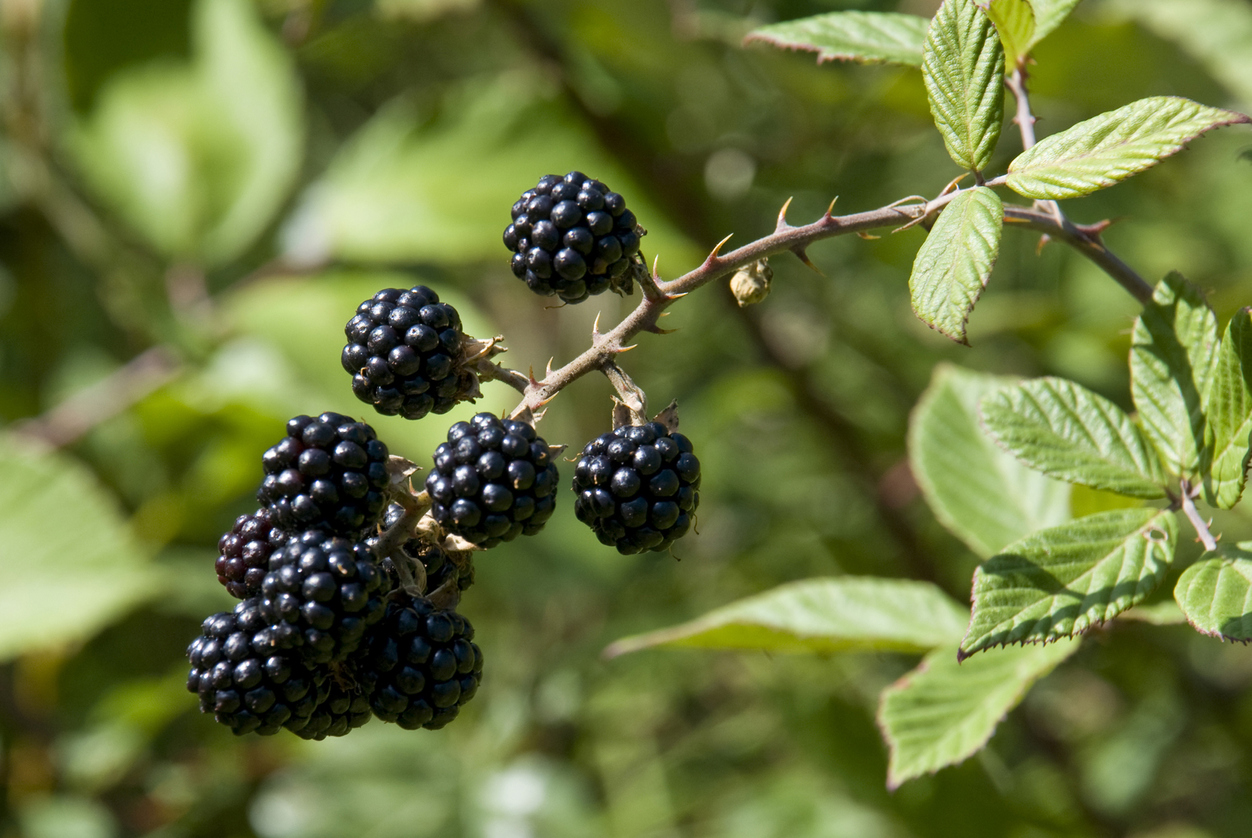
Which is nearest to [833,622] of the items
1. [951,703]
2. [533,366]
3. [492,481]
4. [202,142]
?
[951,703]

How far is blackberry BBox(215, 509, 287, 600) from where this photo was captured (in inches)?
51.4

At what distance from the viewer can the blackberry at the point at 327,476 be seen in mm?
1223

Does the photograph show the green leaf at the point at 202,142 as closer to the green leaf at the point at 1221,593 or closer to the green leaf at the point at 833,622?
the green leaf at the point at 833,622

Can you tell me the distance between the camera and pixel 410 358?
128cm

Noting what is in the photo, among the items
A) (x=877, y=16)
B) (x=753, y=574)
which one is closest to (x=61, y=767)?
(x=753, y=574)

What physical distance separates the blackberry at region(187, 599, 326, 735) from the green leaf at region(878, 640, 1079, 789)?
2.66ft

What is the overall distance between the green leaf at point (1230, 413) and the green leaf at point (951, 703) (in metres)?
0.36

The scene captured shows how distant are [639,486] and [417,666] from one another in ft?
1.10

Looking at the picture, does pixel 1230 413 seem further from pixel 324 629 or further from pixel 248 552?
pixel 248 552

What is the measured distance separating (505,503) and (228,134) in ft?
7.07

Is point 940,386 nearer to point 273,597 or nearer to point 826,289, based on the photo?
point 273,597

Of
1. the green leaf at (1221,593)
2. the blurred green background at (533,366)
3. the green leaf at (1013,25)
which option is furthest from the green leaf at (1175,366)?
the blurred green background at (533,366)

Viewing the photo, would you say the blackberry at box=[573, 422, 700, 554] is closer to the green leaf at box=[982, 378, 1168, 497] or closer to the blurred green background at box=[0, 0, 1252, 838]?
the green leaf at box=[982, 378, 1168, 497]

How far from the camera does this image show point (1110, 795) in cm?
296
